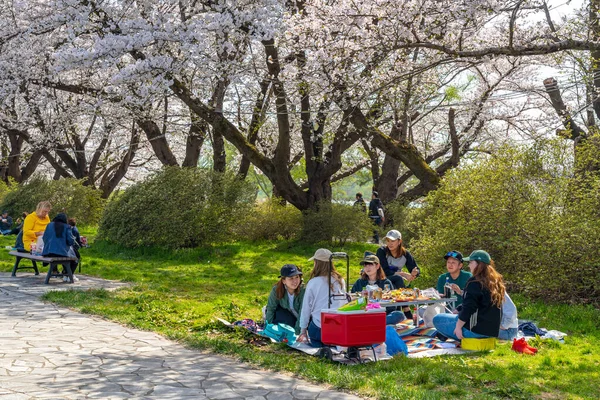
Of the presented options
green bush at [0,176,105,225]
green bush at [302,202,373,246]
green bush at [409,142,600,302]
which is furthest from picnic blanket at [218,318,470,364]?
green bush at [0,176,105,225]

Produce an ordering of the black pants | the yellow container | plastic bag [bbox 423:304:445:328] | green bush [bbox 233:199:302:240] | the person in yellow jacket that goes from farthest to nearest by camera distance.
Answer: green bush [bbox 233:199:302:240] → the person in yellow jacket → plastic bag [bbox 423:304:445:328] → the black pants → the yellow container

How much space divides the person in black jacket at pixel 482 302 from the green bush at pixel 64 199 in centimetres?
2009

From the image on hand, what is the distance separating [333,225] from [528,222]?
8217mm

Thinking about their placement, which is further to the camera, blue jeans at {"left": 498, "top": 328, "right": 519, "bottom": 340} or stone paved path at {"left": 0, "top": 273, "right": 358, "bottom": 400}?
blue jeans at {"left": 498, "top": 328, "right": 519, "bottom": 340}

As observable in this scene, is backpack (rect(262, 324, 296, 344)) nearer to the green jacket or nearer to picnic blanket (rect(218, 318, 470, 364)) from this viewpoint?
picnic blanket (rect(218, 318, 470, 364))

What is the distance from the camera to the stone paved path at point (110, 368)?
6348mm

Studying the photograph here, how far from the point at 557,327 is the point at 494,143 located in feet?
53.6

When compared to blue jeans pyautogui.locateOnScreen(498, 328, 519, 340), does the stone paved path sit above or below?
below

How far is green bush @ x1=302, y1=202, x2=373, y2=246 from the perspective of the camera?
20.1 metres

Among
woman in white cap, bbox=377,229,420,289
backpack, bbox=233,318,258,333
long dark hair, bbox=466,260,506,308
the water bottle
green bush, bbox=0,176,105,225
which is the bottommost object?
backpack, bbox=233,318,258,333

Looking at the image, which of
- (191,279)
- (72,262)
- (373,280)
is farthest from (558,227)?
(72,262)

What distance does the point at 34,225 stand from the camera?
14344 millimetres

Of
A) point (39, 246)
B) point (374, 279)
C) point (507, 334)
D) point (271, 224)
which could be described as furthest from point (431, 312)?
point (271, 224)

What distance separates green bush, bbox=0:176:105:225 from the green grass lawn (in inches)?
300
